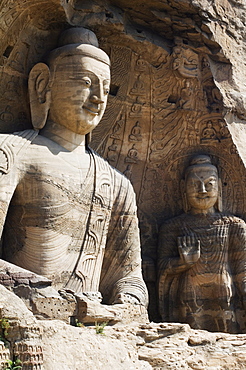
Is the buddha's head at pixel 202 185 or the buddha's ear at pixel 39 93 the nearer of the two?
the buddha's ear at pixel 39 93

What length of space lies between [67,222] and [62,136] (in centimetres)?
93

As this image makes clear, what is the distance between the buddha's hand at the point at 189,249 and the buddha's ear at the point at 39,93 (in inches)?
86.0

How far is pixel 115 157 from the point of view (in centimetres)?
962

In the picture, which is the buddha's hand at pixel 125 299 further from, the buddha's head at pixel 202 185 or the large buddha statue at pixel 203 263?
the buddha's head at pixel 202 185

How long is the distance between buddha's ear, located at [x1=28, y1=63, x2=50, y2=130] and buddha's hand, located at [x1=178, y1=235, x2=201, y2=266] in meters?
2.18

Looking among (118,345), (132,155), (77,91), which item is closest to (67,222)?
(77,91)

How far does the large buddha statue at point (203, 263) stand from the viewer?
9.46 metres

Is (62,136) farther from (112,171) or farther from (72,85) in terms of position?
(112,171)

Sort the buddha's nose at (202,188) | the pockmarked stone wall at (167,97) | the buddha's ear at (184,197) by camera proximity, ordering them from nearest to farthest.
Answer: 1. the pockmarked stone wall at (167,97)
2. the buddha's nose at (202,188)
3. the buddha's ear at (184,197)

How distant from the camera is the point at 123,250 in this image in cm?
872

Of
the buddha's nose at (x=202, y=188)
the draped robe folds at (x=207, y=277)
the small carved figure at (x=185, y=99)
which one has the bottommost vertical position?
the draped robe folds at (x=207, y=277)

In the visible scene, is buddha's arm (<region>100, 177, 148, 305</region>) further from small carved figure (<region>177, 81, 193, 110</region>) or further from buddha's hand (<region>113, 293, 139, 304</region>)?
small carved figure (<region>177, 81, 193, 110</region>)

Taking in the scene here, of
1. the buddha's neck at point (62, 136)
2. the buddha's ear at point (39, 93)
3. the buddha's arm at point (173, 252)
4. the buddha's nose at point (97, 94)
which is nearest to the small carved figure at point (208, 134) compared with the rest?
the buddha's arm at point (173, 252)

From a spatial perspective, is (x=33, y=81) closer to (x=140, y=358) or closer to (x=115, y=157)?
(x=115, y=157)
